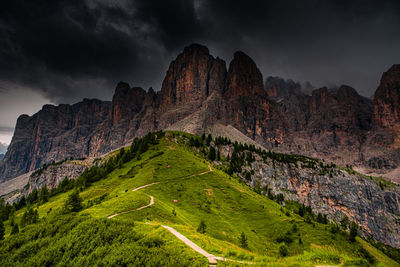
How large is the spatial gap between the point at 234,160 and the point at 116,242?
182 m

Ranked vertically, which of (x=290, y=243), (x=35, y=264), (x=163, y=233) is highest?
(x=163, y=233)

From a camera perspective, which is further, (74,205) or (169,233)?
(74,205)

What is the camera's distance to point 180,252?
1822 cm

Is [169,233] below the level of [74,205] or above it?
A: above

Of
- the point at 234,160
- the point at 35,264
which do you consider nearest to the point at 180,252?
the point at 35,264

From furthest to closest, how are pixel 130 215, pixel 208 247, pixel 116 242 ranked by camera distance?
pixel 130 215, pixel 208 247, pixel 116 242

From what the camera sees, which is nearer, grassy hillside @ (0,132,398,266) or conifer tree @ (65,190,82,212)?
grassy hillside @ (0,132,398,266)

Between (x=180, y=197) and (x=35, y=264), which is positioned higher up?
(x=35, y=264)

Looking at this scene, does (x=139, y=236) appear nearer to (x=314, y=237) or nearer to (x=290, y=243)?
(x=290, y=243)

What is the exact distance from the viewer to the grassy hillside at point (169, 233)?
19.0m

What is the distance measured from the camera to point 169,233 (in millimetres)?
24031

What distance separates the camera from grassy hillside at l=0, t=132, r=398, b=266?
1903cm

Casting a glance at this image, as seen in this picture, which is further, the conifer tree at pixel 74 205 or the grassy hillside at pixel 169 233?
the conifer tree at pixel 74 205

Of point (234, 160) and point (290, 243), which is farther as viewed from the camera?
point (234, 160)
